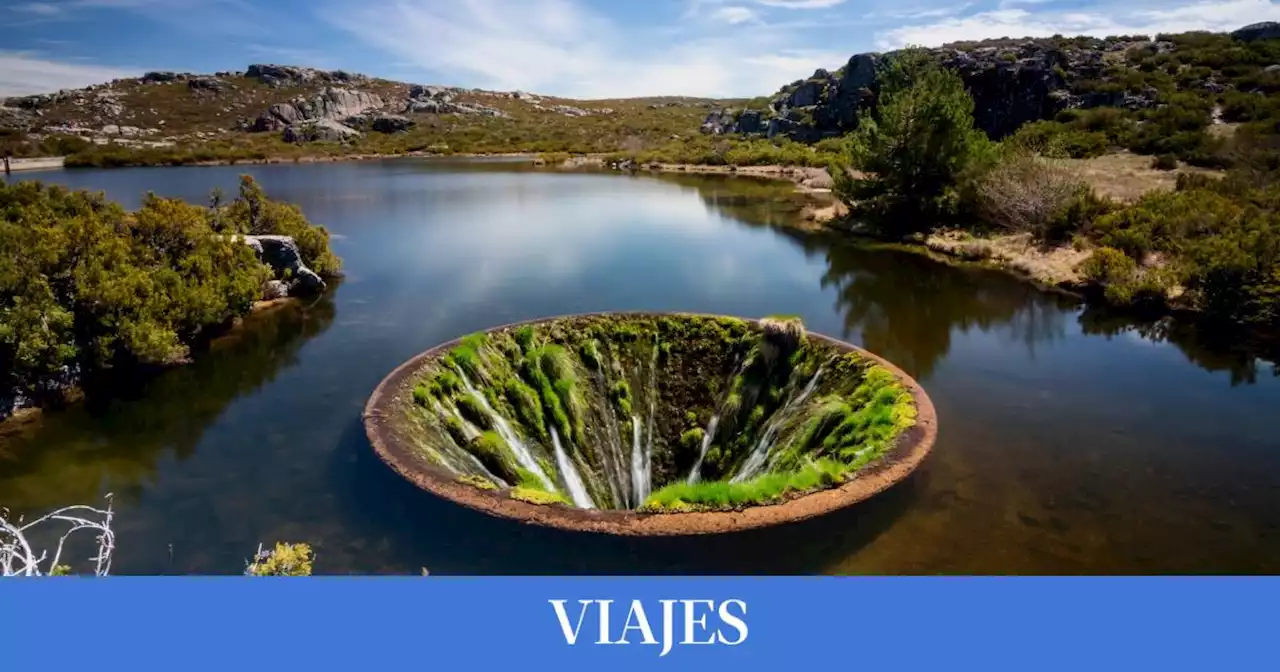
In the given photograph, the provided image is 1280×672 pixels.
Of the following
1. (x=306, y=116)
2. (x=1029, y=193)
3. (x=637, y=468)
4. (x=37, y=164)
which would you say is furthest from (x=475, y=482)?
(x=306, y=116)

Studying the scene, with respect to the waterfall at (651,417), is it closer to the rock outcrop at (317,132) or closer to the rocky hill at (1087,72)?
the rocky hill at (1087,72)

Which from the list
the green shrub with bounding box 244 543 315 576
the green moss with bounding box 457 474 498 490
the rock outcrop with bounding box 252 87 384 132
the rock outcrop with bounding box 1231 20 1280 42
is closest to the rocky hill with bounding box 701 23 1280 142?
the rock outcrop with bounding box 1231 20 1280 42

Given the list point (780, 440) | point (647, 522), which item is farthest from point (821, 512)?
point (780, 440)

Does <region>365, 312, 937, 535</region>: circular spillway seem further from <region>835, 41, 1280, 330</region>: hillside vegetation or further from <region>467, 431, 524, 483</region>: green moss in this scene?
<region>835, 41, 1280, 330</region>: hillside vegetation

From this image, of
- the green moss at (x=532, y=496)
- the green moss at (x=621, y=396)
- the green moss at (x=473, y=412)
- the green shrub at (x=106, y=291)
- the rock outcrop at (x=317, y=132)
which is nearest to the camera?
the green moss at (x=532, y=496)

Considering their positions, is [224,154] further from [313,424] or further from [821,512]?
[821,512]

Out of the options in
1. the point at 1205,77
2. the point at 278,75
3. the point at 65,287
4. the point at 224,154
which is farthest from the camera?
the point at 278,75

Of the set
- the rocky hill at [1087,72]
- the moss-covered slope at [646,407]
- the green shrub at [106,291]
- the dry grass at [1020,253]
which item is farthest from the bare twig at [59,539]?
the rocky hill at [1087,72]
